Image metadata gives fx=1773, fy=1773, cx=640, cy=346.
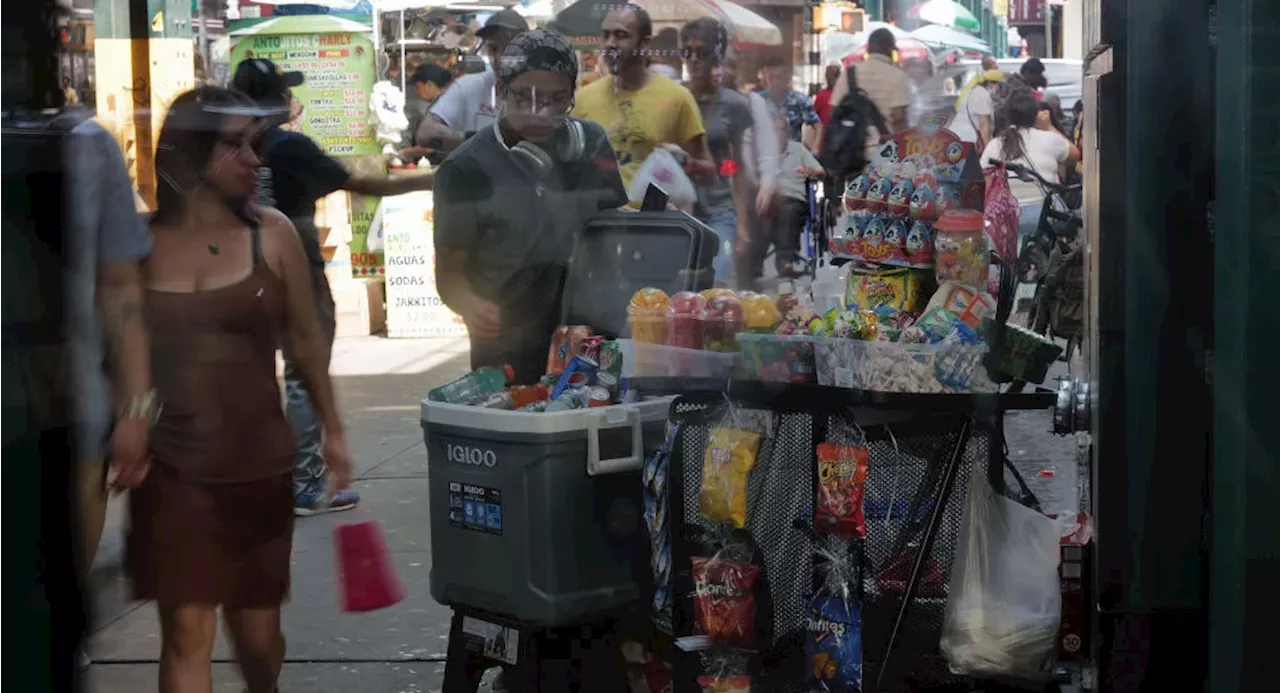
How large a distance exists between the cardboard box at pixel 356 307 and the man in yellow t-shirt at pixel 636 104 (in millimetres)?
5260

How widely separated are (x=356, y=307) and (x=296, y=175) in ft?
21.0

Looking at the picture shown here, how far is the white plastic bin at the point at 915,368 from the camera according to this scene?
4031 millimetres

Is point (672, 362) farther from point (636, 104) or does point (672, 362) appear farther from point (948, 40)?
point (948, 40)

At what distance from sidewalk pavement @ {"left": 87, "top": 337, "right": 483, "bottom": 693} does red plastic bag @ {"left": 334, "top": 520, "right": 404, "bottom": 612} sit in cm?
59

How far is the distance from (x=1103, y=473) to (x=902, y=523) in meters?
0.53

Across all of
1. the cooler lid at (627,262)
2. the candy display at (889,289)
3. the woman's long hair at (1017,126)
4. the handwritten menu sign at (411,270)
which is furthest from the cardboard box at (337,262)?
the candy display at (889,289)

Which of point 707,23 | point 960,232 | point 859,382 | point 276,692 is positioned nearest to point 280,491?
point 276,692

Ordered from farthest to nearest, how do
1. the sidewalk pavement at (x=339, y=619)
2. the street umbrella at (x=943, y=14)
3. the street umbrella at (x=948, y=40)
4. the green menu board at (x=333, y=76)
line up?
the street umbrella at (x=943, y=14), the street umbrella at (x=948, y=40), the green menu board at (x=333, y=76), the sidewalk pavement at (x=339, y=619)

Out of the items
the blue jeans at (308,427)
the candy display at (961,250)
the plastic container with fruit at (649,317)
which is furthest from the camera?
the blue jeans at (308,427)

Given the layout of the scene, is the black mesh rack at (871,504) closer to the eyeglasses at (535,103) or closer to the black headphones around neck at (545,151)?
the black headphones around neck at (545,151)

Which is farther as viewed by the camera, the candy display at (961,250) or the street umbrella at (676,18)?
the street umbrella at (676,18)

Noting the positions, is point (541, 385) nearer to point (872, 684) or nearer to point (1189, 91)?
point (872, 684)

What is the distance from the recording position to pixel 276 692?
428 centimetres

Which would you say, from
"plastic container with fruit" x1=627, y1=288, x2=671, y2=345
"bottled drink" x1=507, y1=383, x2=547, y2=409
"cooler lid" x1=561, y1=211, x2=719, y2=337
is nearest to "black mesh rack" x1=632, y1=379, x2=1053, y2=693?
"plastic container with fruit" x1=627, y1=288, x2=671, y2=345
